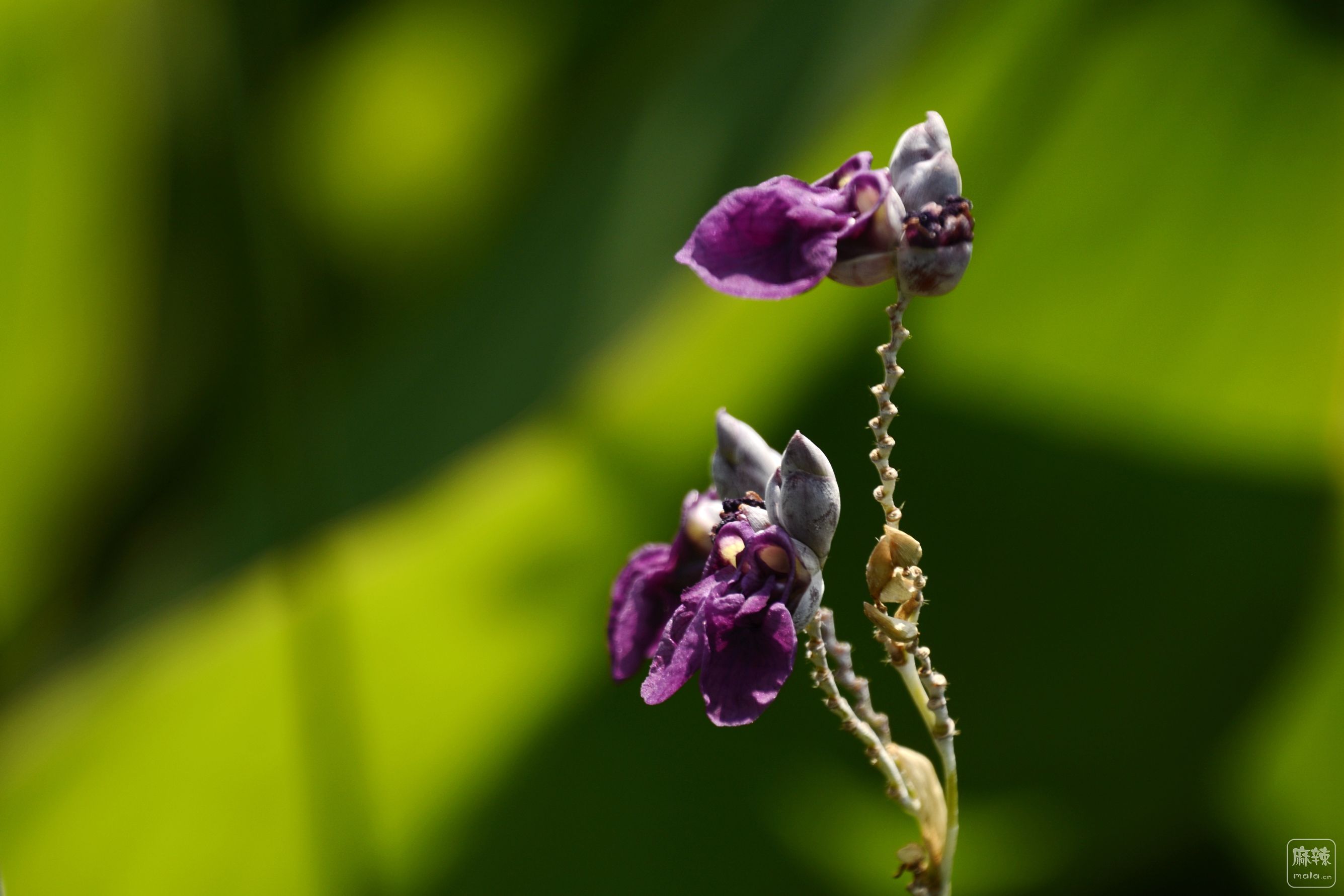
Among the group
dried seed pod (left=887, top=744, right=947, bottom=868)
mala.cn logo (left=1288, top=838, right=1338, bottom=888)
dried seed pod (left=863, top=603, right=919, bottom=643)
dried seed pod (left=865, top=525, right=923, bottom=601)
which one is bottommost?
mala.cn logo (left=1288, top=838, right=1338, bottom=888)

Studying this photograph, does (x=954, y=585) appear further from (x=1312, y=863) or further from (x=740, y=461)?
(x=740, y=461)

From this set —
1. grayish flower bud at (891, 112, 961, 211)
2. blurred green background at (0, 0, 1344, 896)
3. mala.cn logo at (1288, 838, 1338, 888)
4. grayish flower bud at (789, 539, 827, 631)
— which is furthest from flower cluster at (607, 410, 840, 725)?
mala.cn logo at (1288, 838, 1338, 888)

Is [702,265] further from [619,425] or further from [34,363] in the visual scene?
[34,363]

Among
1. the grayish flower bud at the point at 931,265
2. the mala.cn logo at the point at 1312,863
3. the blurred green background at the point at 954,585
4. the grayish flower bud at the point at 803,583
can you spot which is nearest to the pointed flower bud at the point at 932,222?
the grayish flower bud at the point at 931,265

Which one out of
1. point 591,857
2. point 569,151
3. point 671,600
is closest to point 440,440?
point 569,151

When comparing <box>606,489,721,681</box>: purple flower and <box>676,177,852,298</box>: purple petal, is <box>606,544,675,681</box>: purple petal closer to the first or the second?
<box>606,489,721,681</box>: purple flower

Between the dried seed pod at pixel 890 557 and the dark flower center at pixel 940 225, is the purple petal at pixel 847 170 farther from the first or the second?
the dried seed pod at pixel 890 557
